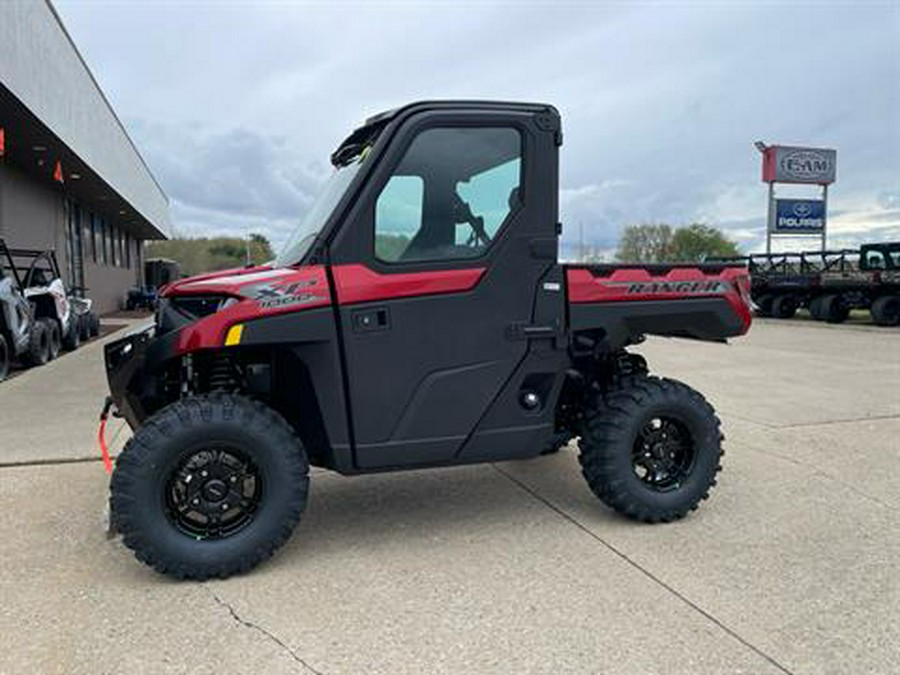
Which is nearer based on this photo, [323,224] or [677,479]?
[323,224]

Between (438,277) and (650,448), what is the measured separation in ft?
5.36

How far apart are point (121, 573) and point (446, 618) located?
164 centimetres

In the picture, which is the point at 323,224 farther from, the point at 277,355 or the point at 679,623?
the point at 679,623

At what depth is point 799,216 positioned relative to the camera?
35.0 meters

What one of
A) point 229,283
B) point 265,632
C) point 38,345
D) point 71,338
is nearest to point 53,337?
point 38,345

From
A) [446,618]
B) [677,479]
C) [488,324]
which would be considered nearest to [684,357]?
[677,479]

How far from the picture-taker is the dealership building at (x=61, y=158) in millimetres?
12984

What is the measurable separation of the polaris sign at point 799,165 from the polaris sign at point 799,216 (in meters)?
1.00

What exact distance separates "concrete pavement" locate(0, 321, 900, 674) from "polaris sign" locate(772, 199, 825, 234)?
105 ft

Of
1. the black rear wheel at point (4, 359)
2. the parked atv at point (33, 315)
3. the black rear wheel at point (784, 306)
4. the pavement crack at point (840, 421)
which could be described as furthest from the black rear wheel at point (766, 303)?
the black rear wheel at point (4, 359)

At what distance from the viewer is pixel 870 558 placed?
3771mm

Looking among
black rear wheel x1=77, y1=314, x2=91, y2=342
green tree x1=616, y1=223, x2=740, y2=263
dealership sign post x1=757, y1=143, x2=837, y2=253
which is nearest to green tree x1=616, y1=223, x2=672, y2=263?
green tree x1=616, y1=223, x2=740, y2=263

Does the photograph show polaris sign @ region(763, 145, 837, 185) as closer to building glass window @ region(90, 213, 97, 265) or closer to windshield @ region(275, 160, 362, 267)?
building glass window @ region(90, 213, 97, 265)

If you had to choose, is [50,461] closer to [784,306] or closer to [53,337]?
[53,337]
